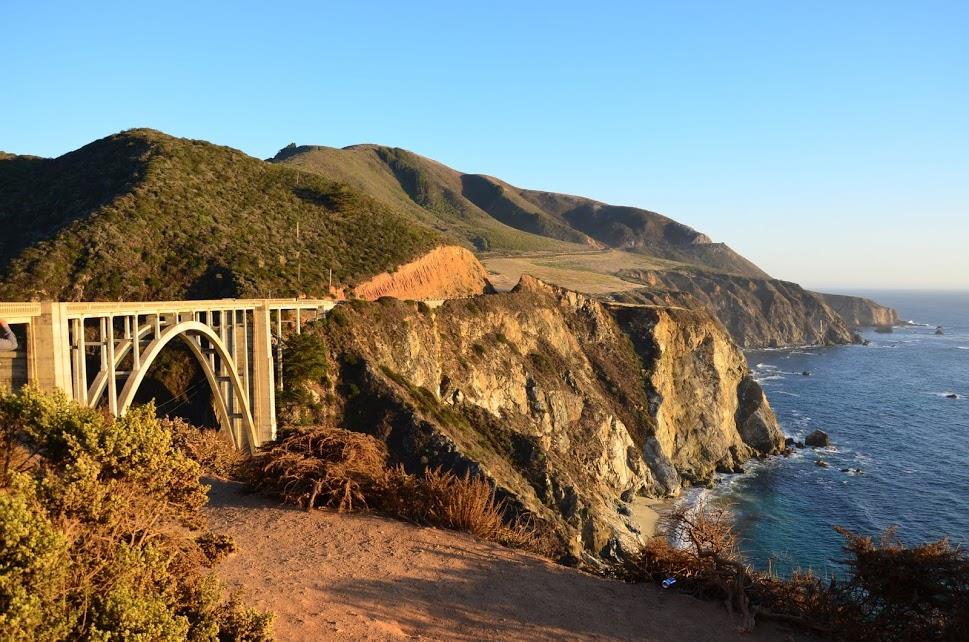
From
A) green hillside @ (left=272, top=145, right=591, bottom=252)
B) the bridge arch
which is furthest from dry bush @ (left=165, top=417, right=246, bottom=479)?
green hillside @ (left=272, top=145, right=591, bottom=252)

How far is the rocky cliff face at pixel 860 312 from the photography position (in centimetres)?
19038

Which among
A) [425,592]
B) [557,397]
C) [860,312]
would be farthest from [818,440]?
[860,312]

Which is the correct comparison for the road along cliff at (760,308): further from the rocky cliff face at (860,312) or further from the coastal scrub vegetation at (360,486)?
the coastal scrub vegetation at (360,486)

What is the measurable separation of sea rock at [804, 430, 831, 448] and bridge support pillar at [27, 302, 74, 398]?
2636 inches

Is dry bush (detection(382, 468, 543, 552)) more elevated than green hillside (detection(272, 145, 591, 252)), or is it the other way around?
green hillside (detection(272, 145, 591, 252))

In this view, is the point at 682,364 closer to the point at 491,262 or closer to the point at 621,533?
the point at 621,533

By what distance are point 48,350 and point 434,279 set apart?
42.2 metres

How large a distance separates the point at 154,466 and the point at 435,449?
26.0m

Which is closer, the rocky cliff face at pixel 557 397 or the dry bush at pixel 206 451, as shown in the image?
the dry bush at pixel 206 451

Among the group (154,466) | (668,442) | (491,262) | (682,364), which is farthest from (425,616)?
(491,262)

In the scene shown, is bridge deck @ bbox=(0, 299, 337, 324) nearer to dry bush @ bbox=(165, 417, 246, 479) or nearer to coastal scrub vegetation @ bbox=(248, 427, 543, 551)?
dry bush @ bbox=(165, 417, 246, 479)

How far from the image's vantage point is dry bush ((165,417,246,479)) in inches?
723

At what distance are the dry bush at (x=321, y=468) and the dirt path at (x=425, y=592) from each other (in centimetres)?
96

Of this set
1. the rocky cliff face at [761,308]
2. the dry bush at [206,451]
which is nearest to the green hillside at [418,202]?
the rocky cliff face at [761,308]
